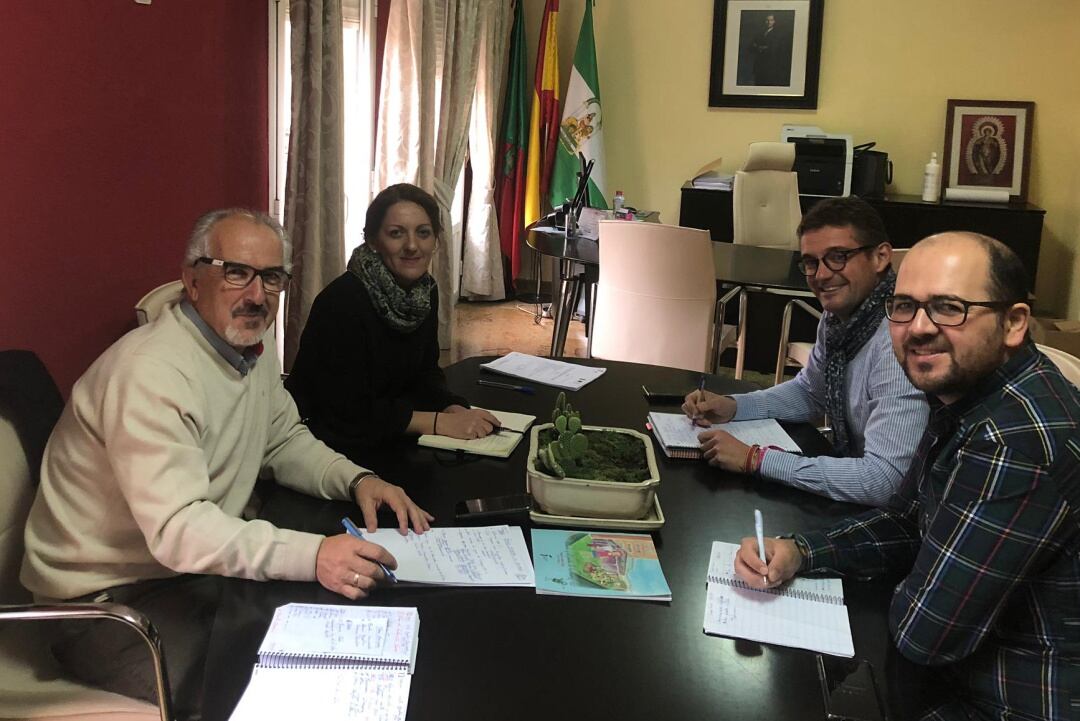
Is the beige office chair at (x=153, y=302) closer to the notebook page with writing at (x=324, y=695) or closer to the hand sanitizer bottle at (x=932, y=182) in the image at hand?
the notebook page with writing at (x=324, y=695)

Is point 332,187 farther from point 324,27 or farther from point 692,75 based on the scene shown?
point 692,75

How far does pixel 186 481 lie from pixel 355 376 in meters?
0.66

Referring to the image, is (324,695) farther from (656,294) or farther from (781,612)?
(656,294)

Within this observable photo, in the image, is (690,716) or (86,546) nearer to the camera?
(690,716)

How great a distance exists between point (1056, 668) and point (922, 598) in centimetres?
16

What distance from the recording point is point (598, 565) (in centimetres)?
128

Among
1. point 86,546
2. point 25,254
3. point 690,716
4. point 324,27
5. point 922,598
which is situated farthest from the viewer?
point 324,27

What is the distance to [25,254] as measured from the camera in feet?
6.20

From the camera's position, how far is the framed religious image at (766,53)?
563 cm

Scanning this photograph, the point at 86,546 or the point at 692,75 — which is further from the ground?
the point at 692,75

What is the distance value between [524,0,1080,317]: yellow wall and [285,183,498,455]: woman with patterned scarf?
4101mm

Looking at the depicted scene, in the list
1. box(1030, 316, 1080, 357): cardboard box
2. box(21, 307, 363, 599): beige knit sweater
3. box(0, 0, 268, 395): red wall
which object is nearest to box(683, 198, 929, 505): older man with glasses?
box(21, 307, 363, 599): beige knit sweater

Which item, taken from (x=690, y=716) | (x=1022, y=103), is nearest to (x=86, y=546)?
(x=690, y=716)

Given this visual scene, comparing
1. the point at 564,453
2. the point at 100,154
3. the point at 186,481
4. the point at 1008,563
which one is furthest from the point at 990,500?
the point at 100,154
